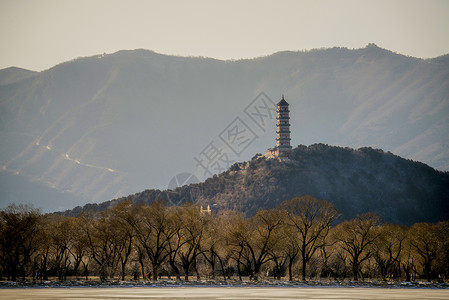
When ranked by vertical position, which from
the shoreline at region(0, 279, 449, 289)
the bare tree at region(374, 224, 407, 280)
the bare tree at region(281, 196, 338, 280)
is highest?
the bare tree at region(281, 196, 338, 280)

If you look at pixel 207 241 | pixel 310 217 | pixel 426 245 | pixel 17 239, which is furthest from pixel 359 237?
pixel 17 239

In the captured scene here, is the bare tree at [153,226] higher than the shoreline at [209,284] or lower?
higher

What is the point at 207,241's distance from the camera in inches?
4476

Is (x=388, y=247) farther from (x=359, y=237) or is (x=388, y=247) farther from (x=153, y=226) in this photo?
(x=153, y=226)

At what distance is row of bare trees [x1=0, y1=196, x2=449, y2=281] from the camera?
108 m

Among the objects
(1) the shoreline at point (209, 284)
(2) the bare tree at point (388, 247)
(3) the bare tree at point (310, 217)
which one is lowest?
(1) the shoreline at point (209, 284)

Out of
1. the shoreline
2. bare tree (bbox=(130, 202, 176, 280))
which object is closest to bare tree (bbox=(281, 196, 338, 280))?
the shoreline

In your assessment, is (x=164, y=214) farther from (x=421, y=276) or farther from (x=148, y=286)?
(x=421, y=276)

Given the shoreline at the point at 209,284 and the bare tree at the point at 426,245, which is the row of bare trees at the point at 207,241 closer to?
the bare tree at the point at 426,245

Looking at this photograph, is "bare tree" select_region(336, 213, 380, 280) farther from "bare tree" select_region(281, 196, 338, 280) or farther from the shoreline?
the shoreline

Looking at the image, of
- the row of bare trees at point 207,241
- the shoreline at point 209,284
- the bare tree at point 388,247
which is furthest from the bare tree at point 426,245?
the shoreline at point 209,284

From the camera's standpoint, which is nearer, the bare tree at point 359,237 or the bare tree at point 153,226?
the bare tree at point 153,226

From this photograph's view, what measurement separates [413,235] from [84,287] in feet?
187

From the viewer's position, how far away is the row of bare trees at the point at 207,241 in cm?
10756
